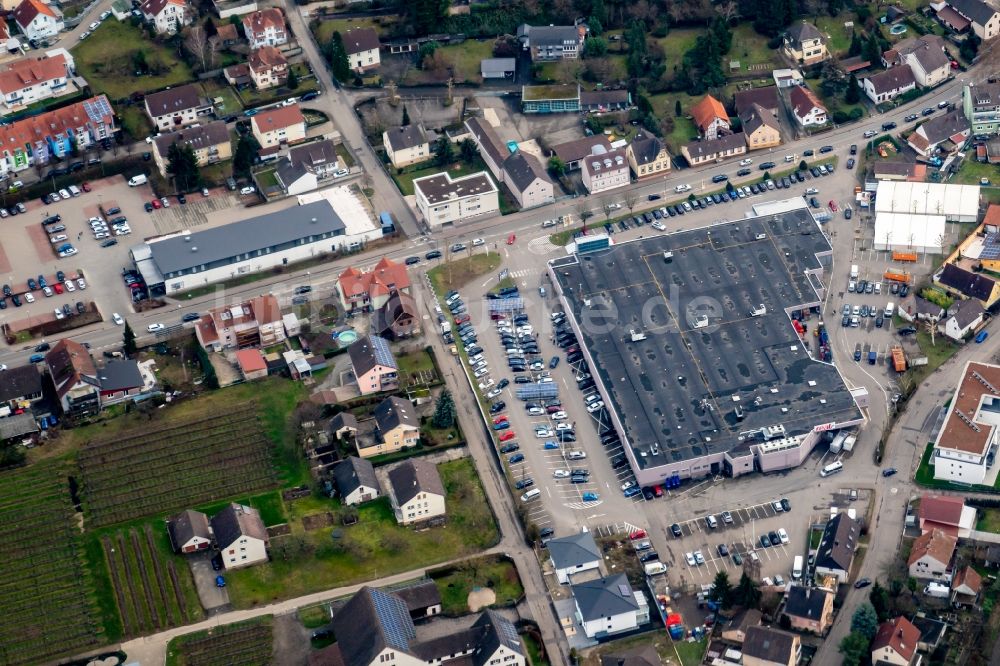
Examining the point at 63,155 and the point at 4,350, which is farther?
the point at 63,155

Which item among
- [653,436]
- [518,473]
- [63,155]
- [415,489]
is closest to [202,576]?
[415,489]

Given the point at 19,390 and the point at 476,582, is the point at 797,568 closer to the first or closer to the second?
the point at 476,582

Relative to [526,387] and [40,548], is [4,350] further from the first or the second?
[526,387]

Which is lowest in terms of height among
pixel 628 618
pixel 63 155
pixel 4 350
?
pixel 628 618

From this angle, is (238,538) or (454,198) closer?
(238,538)

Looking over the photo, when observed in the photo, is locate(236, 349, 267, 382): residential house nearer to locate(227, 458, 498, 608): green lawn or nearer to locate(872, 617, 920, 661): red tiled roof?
locate(227, 458, 498, 608): green lawn

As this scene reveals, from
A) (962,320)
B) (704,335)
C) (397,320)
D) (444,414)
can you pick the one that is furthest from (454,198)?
(962,320)

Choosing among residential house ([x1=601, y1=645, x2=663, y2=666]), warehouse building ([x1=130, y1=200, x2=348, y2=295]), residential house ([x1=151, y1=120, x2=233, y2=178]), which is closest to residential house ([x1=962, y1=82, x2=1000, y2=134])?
warehouse building ([x1=130, y1=200, x2=348, y2=295])
